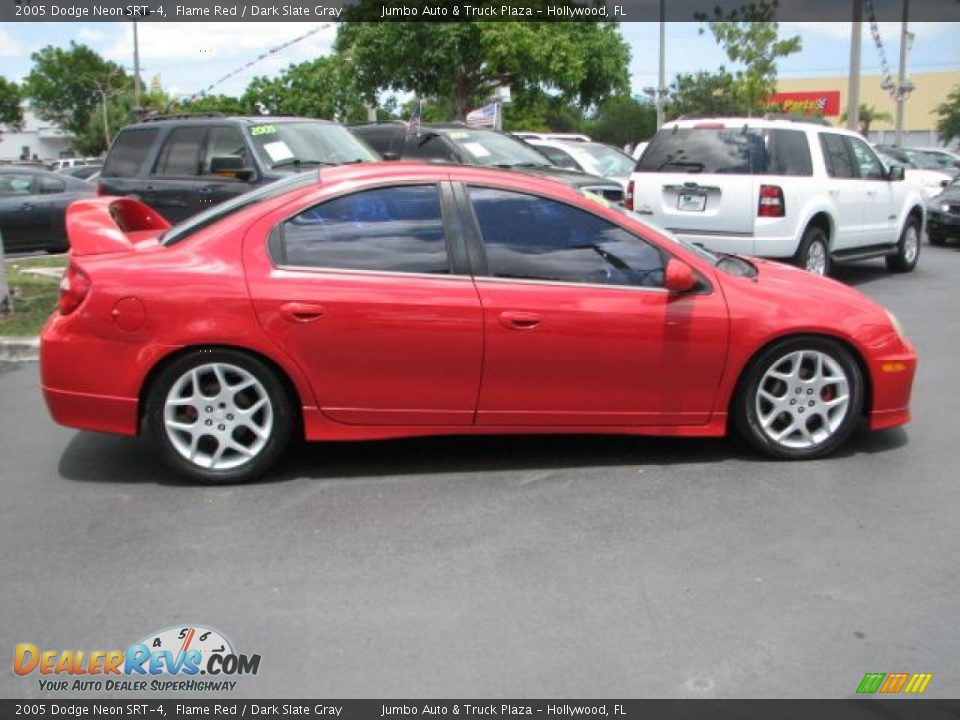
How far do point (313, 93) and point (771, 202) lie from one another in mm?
29544

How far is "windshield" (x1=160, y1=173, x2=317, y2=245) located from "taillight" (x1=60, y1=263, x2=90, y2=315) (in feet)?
1.48

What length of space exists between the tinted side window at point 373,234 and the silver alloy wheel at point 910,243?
907cm

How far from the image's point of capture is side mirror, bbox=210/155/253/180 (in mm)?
9695

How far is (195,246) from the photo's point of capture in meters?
4.84

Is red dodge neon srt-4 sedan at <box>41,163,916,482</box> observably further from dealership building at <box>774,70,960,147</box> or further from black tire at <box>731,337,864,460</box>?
dealership building at <box>774,70,960,147</box>

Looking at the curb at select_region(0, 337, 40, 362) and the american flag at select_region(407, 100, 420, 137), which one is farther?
the american flag at select_region(407, 100, 420, 137)

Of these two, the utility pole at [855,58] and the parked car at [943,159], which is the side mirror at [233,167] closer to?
the utility pole at [855,58]

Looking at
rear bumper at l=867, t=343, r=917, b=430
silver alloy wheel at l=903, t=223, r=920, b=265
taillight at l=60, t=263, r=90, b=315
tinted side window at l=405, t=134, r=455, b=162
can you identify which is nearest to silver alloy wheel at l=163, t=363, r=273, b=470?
taillight at l=60, t=263, r=90, b=315

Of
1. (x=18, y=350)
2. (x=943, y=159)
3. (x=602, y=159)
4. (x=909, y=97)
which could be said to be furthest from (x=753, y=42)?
(x=909, y=97)

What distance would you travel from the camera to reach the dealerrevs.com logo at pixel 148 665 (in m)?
3.20

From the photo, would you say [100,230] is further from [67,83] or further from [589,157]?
[67,83]

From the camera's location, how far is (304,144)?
10180 mm

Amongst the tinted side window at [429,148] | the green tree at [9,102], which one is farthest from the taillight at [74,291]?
the green tree at [9,102]

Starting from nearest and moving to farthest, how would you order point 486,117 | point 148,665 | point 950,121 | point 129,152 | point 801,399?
1. point 148,665
2. point 801,399
3. point 129,152
4. point 486,117
5. point 950,121
